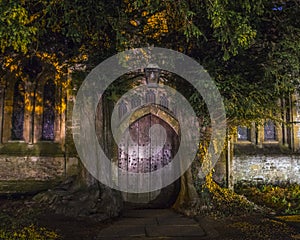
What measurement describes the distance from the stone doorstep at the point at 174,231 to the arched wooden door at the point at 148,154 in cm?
295

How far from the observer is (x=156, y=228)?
6.01m

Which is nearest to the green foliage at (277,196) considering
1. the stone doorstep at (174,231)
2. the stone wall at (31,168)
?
the stone doorstep at (174,231)

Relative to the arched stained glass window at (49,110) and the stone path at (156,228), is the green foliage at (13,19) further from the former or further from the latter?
the arched stained glass window at (49,110)

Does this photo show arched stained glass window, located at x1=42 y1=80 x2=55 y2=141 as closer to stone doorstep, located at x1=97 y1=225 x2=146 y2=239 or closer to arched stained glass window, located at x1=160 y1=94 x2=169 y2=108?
arched stained glass window, located at x1=160 y1=94 x2=169 y2=108

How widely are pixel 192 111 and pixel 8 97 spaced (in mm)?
6160

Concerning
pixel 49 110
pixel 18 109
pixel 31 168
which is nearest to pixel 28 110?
pixel 18 109

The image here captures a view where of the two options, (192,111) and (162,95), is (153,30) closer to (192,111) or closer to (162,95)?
(192,111)

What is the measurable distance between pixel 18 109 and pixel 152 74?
473 centimetres

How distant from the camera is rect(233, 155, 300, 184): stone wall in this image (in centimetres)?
1019

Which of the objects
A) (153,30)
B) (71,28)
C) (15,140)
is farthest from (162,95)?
(15,140)

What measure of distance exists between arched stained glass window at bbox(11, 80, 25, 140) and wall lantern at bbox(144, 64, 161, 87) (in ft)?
13.9

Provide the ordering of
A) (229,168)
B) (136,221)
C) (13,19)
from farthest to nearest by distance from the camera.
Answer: (229,168) < (136,221) < (13,19)

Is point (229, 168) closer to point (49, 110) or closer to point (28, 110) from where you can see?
point (49, 110)

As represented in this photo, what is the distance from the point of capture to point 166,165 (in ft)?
30.3
